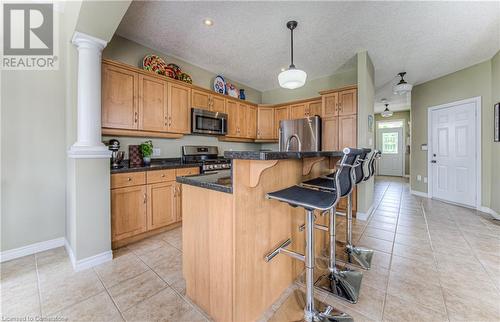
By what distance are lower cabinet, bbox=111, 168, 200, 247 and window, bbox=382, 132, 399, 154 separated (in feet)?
29.9

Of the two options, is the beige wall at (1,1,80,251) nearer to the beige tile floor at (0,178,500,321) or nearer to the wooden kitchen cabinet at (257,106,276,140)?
the beige tile floor at (0,178,500,321)

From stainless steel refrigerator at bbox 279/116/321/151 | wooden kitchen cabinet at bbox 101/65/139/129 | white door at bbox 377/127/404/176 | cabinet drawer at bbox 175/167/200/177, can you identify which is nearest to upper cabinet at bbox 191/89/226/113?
wooden kitchen cabinet at bbox 101/65/139/129

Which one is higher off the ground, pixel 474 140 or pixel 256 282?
pixel 474 140

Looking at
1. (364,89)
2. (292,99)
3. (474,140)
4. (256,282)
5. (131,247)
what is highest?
(292,99)

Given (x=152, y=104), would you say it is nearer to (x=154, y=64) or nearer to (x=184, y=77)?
(x=154, y=64)

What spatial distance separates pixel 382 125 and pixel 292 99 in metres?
6.14

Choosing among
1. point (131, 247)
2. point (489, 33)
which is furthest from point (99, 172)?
point (489, 33)

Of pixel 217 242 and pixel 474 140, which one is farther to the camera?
pixel 474 140

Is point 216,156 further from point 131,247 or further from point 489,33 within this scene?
point 489,33

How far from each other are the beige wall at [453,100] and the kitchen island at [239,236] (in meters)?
4.22

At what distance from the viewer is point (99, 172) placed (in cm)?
203

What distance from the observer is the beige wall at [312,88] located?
4.07 metres

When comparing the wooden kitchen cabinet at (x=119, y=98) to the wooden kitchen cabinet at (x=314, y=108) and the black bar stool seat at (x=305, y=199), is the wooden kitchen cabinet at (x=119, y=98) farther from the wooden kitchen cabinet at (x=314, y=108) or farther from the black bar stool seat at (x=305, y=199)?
the wooden kitchen cabinet at (x=314, y=108)

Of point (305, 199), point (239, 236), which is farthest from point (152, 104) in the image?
point (305, 199)
